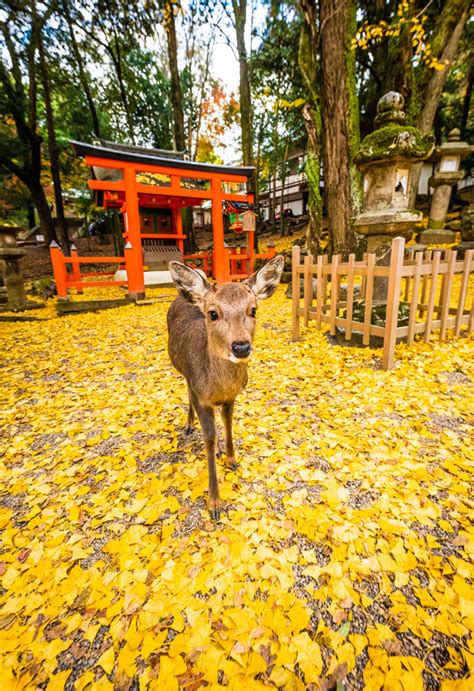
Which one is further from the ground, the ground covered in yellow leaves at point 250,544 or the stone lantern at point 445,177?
the stone lantern at point 445,177

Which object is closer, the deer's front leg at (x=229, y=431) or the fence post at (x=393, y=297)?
the deer's front leg at (x=229, y=431)

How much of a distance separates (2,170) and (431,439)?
970 inches

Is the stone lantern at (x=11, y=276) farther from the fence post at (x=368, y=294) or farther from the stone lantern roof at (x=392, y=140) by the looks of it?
the fence post at (x=368, y=294)

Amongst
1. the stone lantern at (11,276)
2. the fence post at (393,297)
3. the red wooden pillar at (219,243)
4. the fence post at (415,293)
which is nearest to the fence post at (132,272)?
the stone lantern at (11,276)

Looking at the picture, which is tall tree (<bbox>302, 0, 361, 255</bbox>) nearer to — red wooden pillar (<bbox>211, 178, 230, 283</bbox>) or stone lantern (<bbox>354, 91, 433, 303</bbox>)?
stone lantern (<bbox>354, 91, 433, 303</bbox>)

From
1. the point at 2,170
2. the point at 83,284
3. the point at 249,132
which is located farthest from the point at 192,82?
the point at 83,284

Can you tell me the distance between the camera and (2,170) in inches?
708

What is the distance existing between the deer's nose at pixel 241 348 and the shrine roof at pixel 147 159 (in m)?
11.0

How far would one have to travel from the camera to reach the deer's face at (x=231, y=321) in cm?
209

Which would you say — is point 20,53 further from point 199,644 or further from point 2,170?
point 199,644

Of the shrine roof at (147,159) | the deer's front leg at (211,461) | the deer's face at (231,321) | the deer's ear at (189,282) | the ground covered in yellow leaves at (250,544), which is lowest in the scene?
the ground covered in yellow leaves at (250,544)

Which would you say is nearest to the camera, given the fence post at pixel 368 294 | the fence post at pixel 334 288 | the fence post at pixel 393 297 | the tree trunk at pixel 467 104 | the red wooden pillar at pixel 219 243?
the fence post at pixel 393 297

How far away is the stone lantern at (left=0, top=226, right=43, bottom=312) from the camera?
31.1ft

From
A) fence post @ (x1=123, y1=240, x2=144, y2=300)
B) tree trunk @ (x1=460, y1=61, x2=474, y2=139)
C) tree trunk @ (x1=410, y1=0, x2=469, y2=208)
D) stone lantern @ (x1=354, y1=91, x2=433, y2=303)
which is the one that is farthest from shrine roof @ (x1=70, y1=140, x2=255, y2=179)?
tree trunk @ (x1=460, y1=61, x2=474, y2=139)
